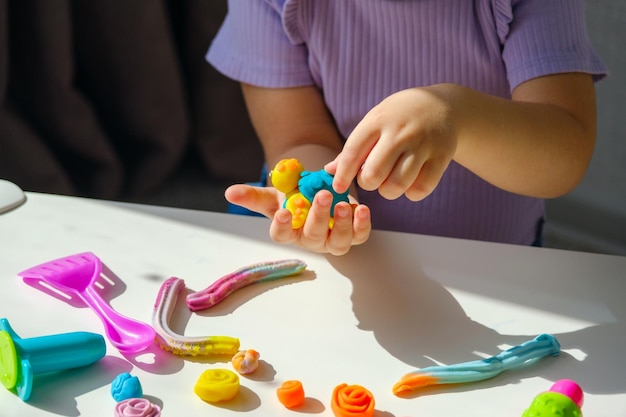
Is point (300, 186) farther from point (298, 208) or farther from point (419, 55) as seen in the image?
point (419, 55)

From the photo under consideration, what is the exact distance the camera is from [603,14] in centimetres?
131

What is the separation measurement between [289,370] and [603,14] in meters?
1.03

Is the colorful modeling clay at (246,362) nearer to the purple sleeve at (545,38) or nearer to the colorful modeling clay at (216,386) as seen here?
the colorful modeling clay at (216,386)

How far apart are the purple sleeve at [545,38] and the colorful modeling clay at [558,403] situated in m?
0.40

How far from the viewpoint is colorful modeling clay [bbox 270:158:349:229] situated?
57 cm

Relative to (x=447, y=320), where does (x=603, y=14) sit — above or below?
above

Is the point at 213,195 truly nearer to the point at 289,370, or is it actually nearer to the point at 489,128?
the point at 489,128

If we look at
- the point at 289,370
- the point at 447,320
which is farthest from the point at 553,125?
the point at 289,370

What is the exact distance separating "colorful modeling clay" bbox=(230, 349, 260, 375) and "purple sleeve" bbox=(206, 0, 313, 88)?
0.45 metres

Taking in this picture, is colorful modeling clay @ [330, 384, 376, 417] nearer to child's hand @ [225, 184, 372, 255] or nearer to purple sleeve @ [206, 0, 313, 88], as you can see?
child's hand @ [225, 184, 372, 255]

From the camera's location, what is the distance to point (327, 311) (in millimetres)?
560

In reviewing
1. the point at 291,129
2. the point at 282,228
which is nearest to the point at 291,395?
the point at 282,228

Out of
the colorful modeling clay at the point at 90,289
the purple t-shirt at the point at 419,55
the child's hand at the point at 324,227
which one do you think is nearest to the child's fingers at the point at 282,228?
the child's hand at the point at 324,227

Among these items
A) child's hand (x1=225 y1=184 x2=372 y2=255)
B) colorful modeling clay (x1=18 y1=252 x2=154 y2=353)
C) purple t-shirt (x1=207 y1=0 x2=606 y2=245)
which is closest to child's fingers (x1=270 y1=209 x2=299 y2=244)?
child's hand (x1=225 y1=184 x2=372 y2=255)
